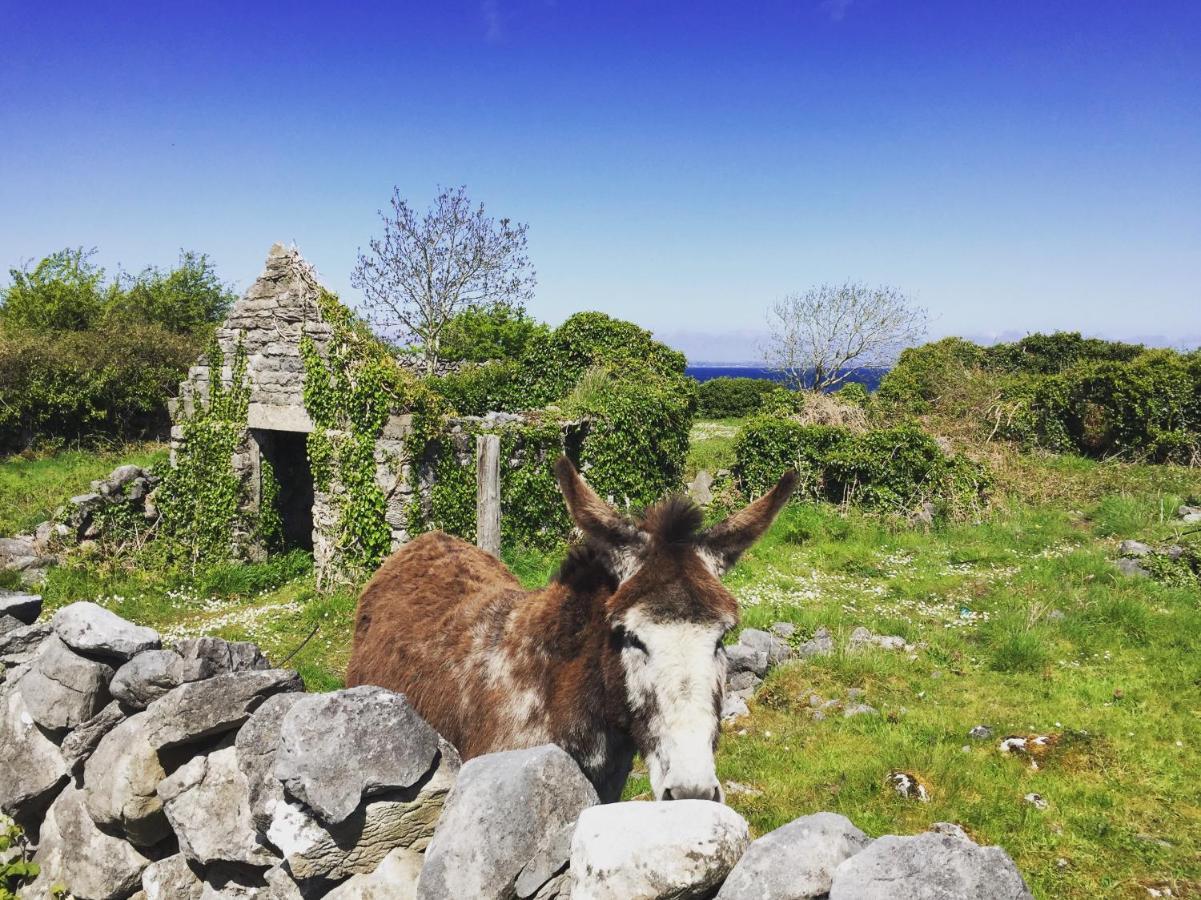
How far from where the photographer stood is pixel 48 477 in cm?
1705

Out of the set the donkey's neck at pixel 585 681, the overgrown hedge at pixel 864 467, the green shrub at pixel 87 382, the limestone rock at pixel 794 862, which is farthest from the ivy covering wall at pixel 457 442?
the green shrub at pixel 87 382

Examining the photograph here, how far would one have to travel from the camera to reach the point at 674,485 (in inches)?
652

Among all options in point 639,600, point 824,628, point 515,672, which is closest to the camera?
point 639,600

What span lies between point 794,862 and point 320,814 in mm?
1657

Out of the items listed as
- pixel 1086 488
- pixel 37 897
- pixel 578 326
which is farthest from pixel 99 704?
pixel 1086 488

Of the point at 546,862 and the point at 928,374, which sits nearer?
the point at 546,862

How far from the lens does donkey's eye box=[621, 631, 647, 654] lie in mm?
2939

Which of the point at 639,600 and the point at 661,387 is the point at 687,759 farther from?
the point at 661,387

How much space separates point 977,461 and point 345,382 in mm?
14692

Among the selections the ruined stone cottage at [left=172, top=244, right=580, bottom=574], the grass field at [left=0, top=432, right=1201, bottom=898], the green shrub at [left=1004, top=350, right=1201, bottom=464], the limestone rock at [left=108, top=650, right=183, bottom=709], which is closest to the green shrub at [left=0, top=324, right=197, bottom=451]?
the grass field at [left=0, top=432, right=1201, bottom=898]

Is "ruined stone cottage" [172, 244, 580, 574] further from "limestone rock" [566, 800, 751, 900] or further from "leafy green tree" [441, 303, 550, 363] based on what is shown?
"leafy green tree" [441, 303, 550, 363]

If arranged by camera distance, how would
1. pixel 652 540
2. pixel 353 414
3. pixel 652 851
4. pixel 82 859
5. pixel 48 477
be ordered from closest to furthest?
pixel 652 851, pixel 652 540, pixel 82 859, pixel 353 414, pixel 48 477

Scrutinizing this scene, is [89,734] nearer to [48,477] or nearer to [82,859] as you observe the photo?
[82,859]

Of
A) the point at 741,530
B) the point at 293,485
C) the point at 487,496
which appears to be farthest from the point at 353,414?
the point at 741,530
